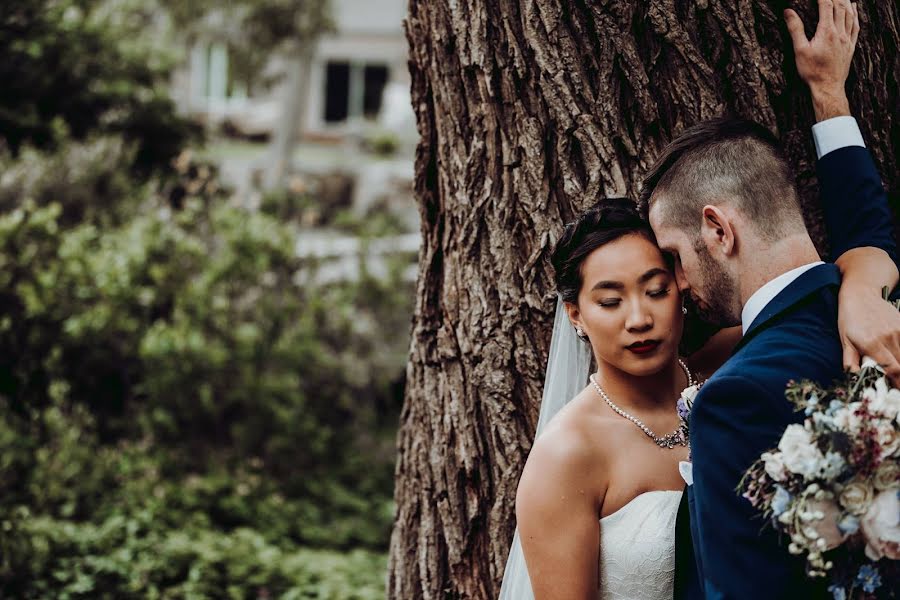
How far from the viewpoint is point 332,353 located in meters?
8.44

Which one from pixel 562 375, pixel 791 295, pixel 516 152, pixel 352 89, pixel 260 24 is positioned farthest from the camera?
pixel 352 89

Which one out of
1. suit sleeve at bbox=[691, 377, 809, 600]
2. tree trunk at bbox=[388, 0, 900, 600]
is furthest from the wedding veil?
suit sleeve at bbox=[691, 377, 809, 600]

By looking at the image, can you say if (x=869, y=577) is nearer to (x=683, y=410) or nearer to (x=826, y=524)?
(x=826, y=524)

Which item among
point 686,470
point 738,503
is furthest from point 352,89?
point 738,503

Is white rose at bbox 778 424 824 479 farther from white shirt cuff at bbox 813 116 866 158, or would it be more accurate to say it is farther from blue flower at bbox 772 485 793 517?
white shirt cuff at bbox 813 116 866 158

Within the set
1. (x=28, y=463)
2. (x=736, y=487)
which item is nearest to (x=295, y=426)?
(x=28, y=463)

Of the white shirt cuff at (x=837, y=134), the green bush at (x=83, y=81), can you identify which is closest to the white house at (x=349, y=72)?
the green bush at (x=83, y=81)

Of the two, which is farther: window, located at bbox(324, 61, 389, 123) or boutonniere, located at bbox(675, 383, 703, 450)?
window, located at bbox(324, 61, 389, 123)

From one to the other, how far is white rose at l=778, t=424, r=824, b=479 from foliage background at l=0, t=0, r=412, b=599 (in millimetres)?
4286

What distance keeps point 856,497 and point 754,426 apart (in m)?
0.28

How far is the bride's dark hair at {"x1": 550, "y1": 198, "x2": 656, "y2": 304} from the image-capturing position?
2809mm

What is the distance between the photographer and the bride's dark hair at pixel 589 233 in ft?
9.21

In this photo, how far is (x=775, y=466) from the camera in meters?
2.14

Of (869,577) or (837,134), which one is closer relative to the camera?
(869,577)
